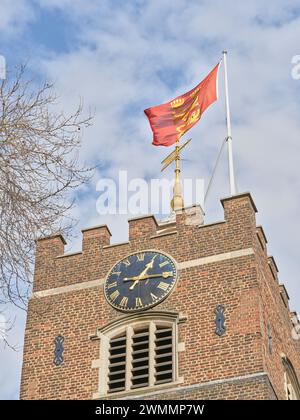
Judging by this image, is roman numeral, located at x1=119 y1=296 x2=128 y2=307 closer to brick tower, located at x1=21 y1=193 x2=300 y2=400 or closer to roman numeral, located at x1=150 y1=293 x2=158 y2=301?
brick tower, located at x1=21 y1=193 x2=300 y2=400

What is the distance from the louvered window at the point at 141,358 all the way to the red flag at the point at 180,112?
21.9 ft

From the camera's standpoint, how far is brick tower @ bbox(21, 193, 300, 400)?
27312mm

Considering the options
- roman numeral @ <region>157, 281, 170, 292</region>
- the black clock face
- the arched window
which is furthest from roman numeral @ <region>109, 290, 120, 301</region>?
the arched window

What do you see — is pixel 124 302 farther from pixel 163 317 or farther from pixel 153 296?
pixel 163 317

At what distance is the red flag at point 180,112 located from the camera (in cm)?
3291

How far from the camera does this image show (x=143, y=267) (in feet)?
97.1

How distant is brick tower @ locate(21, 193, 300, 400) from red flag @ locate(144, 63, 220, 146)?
Answer: 10.4 ft

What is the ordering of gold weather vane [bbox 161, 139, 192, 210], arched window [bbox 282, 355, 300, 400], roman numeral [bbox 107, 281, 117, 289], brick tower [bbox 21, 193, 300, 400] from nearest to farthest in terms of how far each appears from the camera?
brick tower [bbox 21, 193, 300, 400] < arched window [bbox 282, 355, 300, 400] < roman numeral [bbox 107, 281, 117, 289] < gold weather vane [bbox 161, 139, 192, 210]

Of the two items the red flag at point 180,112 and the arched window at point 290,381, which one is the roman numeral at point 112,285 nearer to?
the arched window at point 290,381

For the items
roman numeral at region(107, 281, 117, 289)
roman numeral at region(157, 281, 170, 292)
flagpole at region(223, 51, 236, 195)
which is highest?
flagpole at region(223, 51, 236, 195)

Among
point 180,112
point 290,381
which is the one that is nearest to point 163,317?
point 290,381

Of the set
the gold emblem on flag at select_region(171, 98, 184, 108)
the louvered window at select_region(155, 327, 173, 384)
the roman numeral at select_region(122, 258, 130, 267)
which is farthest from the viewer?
the gold emblem on flag at select_region(171, 98, 184, 108)

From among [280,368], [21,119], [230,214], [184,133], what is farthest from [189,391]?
[21,119]

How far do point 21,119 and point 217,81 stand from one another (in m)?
17.9
